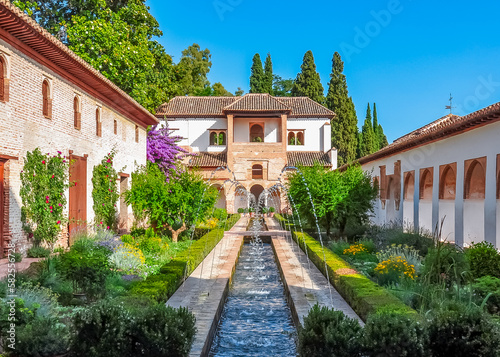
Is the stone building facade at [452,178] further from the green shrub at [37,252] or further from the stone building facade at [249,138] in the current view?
the stone building facade at [249,138]

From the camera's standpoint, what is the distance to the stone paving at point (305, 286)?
742 centimetres

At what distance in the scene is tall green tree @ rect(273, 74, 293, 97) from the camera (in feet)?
191

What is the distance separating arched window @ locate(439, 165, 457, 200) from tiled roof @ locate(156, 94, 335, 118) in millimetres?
19483

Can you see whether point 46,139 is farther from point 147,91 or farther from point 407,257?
point 147,91

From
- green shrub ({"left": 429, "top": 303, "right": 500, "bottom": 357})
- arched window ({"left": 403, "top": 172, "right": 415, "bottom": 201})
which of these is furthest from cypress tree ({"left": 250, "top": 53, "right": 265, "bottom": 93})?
green shrub ({"left": 429, "top": 303, "right": 500, "bottom": 357})

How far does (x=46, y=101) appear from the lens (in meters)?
11.8

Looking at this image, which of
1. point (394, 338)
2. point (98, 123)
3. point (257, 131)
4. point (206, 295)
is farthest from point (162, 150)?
point (394, 338)

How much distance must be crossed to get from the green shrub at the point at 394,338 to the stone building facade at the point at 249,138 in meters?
28.9

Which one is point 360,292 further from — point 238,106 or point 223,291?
point 238,106

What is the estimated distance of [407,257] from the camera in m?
10.0

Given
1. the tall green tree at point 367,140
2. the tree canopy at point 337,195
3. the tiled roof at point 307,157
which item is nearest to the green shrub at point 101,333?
the tree canopy at point 337,195

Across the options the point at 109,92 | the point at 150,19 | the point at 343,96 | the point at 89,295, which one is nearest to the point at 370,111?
the point at 343,96

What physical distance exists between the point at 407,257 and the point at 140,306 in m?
6.37

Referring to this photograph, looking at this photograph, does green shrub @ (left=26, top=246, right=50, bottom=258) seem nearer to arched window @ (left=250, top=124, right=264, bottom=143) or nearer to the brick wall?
the brick wall
